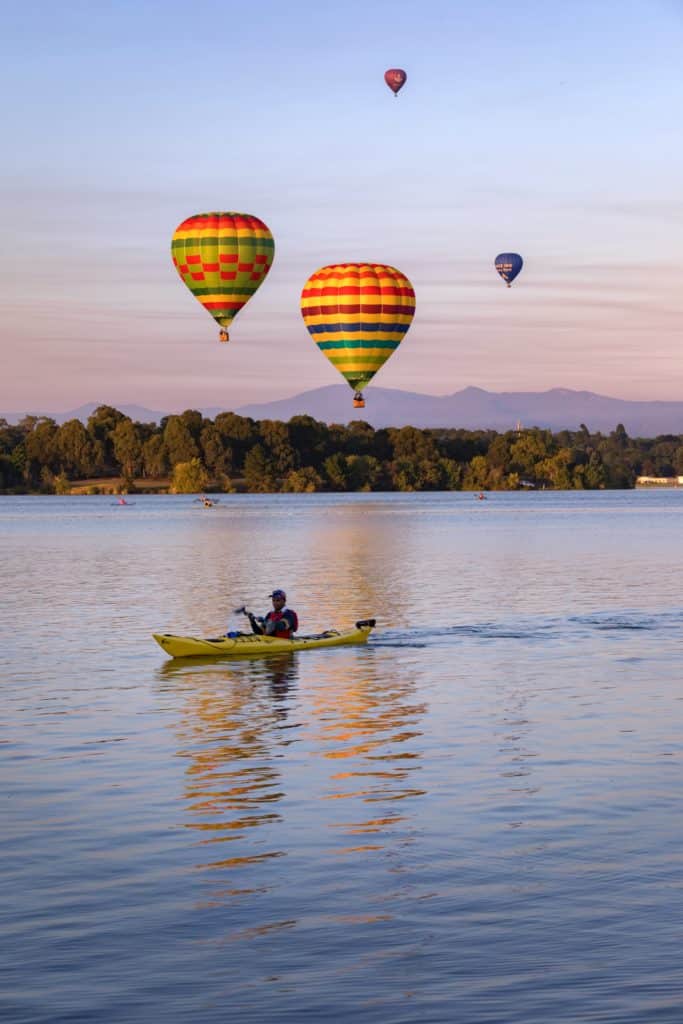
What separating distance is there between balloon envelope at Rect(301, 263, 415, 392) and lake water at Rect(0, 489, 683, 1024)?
81511 mm

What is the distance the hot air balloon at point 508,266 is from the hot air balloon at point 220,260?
53.5 m

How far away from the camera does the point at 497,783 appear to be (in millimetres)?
25531

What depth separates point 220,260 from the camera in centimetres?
13400

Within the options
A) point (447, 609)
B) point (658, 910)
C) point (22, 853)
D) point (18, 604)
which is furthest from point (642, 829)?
point (18, 604)

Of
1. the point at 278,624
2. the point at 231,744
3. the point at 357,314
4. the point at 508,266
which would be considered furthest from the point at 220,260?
the point at 231,744

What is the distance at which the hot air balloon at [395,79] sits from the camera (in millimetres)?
160000

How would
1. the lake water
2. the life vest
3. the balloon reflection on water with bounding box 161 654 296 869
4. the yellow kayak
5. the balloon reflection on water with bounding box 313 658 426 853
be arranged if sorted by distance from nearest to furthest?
the lake water → the balloon reflection on water with bounding box 161 654 296 869 → the balloon reflection on water with bounding box 313 658 426 853 → the yellow kayak → the life vest

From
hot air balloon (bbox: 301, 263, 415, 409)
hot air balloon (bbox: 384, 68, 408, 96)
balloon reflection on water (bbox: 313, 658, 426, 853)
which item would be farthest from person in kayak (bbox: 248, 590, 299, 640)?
hot air balloon (bbox: 384, 68, 408, 96)

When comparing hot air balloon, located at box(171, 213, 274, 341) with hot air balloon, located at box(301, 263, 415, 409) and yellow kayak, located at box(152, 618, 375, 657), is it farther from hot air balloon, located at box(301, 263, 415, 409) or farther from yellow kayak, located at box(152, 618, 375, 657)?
yellow kayak, located at box(152, 618, 375, 657)

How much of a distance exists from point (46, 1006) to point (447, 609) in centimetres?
4930

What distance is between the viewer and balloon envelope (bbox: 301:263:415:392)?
13275 cm

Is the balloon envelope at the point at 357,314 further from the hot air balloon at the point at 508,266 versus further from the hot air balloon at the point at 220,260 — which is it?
the hot air balloon at the point at 508,266

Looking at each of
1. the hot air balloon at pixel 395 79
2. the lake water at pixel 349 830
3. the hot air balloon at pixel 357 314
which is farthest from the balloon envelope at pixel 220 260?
the lake water at pixel 349 830

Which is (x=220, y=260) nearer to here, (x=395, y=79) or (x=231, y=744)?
(x=395, y=79)
